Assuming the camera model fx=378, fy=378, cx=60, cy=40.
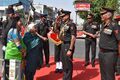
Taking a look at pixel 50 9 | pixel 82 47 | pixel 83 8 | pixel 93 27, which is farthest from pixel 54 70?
pixel 50 9

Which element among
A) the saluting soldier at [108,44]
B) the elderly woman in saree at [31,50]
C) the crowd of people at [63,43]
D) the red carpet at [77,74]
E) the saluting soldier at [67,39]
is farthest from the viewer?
Result: the red carpet at [77,74]

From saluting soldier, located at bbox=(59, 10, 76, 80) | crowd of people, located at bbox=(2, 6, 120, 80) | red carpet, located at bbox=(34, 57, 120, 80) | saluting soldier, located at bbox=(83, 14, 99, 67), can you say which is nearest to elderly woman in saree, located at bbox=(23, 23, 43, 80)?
crowd of people, located at bbox=(2, 6, 120, 80)

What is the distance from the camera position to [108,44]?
24.3 ft

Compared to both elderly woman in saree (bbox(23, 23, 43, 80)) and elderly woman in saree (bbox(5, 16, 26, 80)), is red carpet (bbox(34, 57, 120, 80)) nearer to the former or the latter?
elderly woman in saree (bbox(23, 23, 43, 80))

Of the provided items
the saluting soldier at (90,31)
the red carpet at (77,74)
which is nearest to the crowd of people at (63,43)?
the red carpet at (77,74)

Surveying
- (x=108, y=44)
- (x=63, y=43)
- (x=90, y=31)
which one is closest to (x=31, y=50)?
(x=63, y=43)

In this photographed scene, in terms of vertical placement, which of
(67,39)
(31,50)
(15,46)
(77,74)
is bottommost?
(77,74)

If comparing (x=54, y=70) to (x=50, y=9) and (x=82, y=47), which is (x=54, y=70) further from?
(x=50, y=9)

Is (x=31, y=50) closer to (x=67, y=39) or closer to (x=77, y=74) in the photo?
(x=67, y=39)

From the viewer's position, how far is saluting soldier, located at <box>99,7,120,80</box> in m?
7.28

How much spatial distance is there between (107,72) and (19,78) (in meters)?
1.78

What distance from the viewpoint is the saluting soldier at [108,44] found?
7.28 meters

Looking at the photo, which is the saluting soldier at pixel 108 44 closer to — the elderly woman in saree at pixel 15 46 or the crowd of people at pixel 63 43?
the crowd of people at pixel 63 43

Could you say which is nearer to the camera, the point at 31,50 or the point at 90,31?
the point at 31,50
